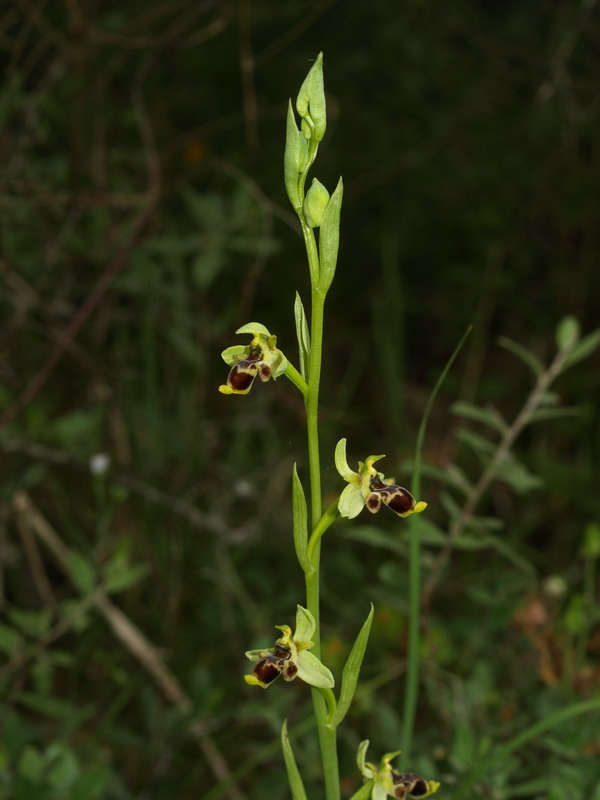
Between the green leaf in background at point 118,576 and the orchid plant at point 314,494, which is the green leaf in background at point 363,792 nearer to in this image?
the orchid plant at point 314,494

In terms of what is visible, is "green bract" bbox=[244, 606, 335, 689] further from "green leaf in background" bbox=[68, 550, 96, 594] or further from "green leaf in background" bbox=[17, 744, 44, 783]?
"green leaf in background" bbox=[68, 550, 96, 594]

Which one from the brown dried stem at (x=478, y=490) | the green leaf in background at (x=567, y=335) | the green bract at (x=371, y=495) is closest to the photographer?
the green bract at (x=371, y=495)

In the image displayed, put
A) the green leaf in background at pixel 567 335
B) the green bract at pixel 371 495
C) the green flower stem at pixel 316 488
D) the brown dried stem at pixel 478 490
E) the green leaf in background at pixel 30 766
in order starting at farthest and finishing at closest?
the green leaf in background at pixel 567 335, the brown dried stem at pixel 478 490, the green leaf in background at pixel 30 766, the green bract at pixel 371 495, the green flower stem at pixel 316 488

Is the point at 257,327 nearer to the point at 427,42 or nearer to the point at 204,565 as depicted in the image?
the point at 204,565

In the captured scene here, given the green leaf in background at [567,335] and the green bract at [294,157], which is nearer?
the green bract at [294,157]

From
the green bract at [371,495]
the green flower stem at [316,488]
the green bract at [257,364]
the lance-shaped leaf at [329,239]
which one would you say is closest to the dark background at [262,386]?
the green flower stem at [316,488]
